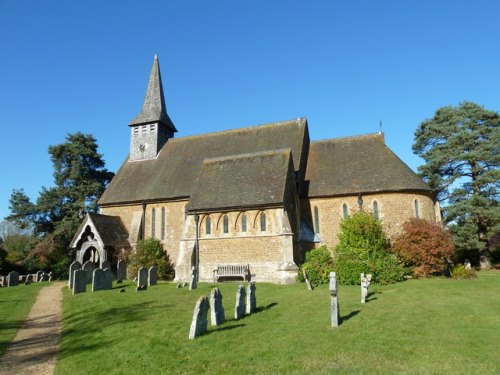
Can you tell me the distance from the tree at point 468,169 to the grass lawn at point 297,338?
55.5ft

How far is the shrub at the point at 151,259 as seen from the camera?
992 inches

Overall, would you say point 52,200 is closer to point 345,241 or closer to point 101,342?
point 345,241

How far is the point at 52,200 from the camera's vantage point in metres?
41.2

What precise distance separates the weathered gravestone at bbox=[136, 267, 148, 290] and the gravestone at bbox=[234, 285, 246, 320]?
8.79 metres

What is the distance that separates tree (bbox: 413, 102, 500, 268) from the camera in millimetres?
29828

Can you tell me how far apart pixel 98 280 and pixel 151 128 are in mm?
17908

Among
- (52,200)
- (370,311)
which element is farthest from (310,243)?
(52,200)

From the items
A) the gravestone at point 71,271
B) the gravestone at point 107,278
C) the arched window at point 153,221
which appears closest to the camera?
the gravestone at point 107,278

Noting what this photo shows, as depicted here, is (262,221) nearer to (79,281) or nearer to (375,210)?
(375,210)

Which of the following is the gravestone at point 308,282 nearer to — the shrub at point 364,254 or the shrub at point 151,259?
the shrub at point 364,254

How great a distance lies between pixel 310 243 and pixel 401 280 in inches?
265

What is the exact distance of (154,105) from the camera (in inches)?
1395

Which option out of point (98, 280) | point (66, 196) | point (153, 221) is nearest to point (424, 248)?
point (98, 280)

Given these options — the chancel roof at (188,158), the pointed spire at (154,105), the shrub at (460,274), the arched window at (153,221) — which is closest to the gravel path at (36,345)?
the arched window at (153,221)
